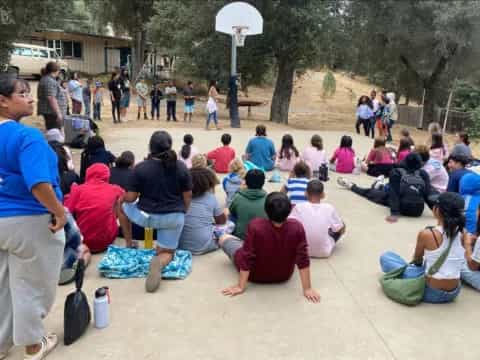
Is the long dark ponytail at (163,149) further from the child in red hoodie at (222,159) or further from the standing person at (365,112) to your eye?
the standing person at (365,112)

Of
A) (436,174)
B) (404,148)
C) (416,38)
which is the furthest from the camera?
(416,38)

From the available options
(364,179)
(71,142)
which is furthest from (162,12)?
(364,179)

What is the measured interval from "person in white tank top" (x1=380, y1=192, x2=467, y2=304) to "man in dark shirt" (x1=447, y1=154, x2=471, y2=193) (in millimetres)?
2051

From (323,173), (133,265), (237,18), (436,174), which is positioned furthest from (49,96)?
(237,18)

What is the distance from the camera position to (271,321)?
3.56 m

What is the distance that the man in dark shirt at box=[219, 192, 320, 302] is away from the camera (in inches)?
149

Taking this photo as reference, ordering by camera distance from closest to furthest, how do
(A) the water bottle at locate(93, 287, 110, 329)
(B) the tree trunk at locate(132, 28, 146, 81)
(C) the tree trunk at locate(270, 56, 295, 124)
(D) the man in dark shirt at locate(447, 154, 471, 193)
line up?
1. (A) the water bottle at locate(93, 287, 110, 329)
2. (D) the man in dark shirt at locate(447, 154, 471, 193)
3. (C) the tree trunk at locate(270, 56, 295, 124)
4. (B) the tree trunk at locate(132, 28, 146, 81)

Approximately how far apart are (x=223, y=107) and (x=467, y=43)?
12472 mm

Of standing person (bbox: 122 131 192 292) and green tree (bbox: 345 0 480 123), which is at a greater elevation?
green tree (bbox: 345 0 480 123)

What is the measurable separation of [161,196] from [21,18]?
34.1 feet

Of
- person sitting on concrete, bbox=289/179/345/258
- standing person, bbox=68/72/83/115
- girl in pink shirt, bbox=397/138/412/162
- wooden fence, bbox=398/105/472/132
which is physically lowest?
wooden fence, bbox=398/105/472/132

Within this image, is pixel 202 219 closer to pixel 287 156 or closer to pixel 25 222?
pixel 25 222

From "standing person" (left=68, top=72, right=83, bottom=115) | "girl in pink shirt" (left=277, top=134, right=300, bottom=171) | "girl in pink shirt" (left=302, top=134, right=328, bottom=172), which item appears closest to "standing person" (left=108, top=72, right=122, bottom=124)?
"standing person" (left=68, top=72, right=83, bottom=115)

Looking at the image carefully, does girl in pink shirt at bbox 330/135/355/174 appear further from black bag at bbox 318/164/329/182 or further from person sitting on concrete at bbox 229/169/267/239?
person sitting on concrete at bbox 229/169/267/239
